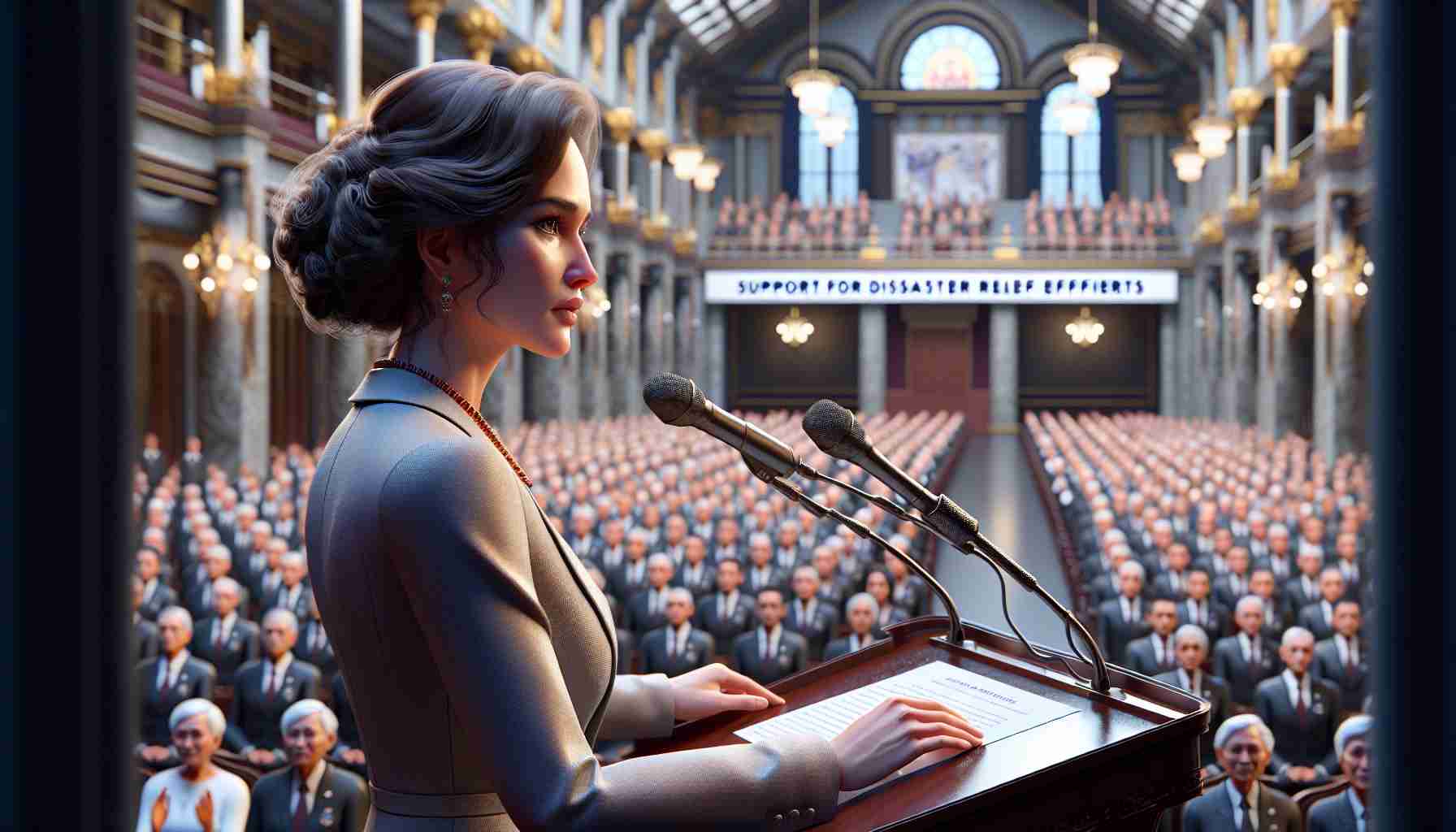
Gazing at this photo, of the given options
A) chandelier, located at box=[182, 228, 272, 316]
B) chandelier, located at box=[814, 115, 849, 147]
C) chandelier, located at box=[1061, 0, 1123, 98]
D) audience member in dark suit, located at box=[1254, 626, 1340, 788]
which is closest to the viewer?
audience member in dark suit, located at box=[1254, 626, 1340, 788]

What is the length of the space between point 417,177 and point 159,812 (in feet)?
16.2

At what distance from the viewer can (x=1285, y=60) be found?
22516mm

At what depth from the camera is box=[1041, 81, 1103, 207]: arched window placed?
116ft

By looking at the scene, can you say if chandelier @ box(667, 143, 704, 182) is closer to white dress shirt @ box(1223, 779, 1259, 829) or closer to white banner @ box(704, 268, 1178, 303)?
white banner @ box(704, 268, 1178, 303)

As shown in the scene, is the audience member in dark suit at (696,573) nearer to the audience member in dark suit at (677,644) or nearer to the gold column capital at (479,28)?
the audience member in dark suit at (677,644)

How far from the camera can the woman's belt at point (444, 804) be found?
1.42m

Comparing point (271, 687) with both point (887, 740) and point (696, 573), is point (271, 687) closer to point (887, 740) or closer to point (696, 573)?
point (696, 573)

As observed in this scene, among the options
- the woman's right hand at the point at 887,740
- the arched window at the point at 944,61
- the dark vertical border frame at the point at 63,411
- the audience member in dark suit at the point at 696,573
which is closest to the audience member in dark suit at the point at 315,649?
the audience member in dark suit at the point at 696,573

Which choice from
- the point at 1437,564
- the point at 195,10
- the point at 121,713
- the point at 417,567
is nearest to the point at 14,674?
the point at 121,713

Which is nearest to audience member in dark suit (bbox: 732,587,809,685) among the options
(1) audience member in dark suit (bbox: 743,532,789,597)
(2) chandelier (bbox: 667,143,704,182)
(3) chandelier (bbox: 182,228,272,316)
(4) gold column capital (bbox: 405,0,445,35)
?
(1) audience member in dark suit (bbox: 743,532,789,597)

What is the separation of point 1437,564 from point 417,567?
0.91 metres

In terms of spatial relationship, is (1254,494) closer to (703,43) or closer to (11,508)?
(11,508)

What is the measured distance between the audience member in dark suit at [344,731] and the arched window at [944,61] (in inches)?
1250

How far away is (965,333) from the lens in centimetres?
3606
